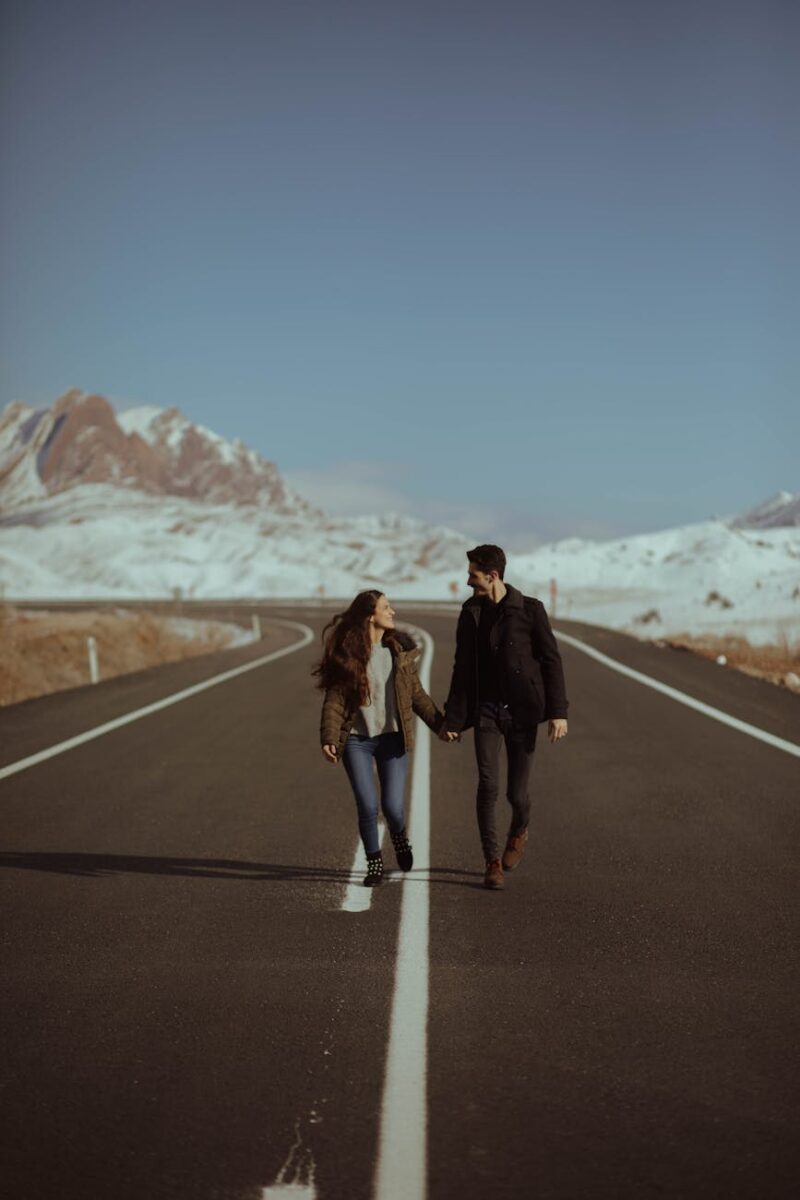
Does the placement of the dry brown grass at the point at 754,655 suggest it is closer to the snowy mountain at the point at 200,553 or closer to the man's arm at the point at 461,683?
the man's arm at the point at 461,683

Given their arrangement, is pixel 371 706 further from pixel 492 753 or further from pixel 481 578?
pixel 481 578

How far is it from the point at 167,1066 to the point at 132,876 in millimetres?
3012

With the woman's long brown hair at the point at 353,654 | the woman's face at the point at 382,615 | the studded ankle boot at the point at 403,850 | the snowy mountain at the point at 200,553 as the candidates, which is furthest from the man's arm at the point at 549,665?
the snowy mountain at the point at 200,553

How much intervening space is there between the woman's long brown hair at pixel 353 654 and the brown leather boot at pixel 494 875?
3.81 ft

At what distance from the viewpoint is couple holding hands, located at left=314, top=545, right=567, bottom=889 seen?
22.1ft

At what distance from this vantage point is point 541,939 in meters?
5.84

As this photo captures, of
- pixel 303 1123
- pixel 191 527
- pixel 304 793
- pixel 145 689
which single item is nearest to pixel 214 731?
pixel 304 793

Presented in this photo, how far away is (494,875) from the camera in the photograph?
677cm

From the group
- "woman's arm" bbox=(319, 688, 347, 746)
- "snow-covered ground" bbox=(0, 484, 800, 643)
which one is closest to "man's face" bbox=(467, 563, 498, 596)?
"woman's arm" bbox=(319, 688, 347, 746)

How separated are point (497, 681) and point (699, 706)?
31.0 ft

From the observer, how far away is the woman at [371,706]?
6746mm

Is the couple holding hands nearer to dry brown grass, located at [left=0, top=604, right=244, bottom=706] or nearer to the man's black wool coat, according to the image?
the man's black wool coat

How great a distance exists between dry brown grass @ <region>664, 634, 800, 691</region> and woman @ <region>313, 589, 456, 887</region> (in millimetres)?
12526

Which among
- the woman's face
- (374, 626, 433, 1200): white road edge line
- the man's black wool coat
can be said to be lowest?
(374, 626, 433, 1200): white road edge line
